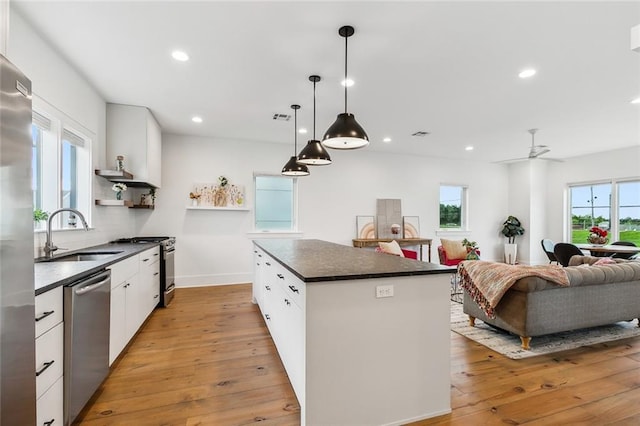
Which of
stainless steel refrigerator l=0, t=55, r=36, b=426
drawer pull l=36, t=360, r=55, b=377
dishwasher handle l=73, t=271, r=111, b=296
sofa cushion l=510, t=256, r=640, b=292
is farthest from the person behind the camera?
sofa cushion l=510, t=256, r=640, b=292

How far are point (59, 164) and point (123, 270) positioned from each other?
1325mm

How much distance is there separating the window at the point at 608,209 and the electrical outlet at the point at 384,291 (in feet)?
24.8

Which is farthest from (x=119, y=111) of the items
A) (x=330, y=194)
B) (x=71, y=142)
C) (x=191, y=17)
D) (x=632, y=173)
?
(x=632, y=173)

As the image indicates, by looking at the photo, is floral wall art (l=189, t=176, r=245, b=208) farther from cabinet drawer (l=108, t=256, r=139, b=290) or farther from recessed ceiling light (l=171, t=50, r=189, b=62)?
recessed ceiling light (l=171, t=50, r=189, b=62)

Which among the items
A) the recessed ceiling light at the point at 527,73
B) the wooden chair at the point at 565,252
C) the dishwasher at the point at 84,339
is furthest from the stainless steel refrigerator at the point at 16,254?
the wooden chair at the point at 565,252

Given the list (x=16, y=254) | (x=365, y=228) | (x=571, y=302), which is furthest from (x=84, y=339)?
(x=365, y=228)

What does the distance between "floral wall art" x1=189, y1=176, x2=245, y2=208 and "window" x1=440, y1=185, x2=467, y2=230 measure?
517 centimetres

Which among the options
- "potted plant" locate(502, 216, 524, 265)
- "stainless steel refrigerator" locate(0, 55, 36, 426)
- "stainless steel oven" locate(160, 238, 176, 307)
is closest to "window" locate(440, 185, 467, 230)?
"potted plant" locate(502, 216, 524, 265)

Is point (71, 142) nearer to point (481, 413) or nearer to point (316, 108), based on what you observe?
point (316, 108)

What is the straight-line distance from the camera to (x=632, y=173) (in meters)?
6.37

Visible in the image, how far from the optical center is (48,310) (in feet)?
5.34

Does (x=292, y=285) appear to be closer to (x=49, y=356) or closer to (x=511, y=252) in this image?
(x=49, y=356)

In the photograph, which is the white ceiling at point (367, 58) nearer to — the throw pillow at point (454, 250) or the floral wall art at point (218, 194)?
the floral wall art at point (218, 194)

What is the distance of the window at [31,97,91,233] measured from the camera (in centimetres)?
280
